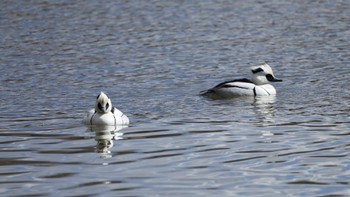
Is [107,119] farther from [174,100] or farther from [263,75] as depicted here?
[263,75]

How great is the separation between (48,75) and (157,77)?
2.69 m

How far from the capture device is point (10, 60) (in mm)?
26812

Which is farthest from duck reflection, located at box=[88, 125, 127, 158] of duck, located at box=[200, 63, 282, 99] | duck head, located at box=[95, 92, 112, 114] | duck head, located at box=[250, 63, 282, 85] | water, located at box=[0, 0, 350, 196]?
duck head, located at box=[250, 63, 282, 85]

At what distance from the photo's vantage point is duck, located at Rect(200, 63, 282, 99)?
21.2 metres

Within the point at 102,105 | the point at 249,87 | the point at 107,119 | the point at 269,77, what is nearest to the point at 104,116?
the point at 107,119

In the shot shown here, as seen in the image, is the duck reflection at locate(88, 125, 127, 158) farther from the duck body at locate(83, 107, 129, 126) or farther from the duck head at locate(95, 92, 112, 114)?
the duck head at locate(95, 92, 112, 114)

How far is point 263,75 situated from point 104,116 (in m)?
6.29

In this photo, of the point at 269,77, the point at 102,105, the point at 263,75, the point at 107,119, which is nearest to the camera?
the point at 107,119

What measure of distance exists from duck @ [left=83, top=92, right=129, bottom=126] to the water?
0.87 ft

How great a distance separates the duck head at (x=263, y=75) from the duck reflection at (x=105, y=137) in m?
6.20

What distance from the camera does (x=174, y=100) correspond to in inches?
795

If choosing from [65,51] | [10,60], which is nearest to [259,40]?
[65,51]

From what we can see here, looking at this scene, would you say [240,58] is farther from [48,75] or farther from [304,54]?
[48,75]

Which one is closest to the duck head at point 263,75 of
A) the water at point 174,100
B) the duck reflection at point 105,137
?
the water at point 174,100
